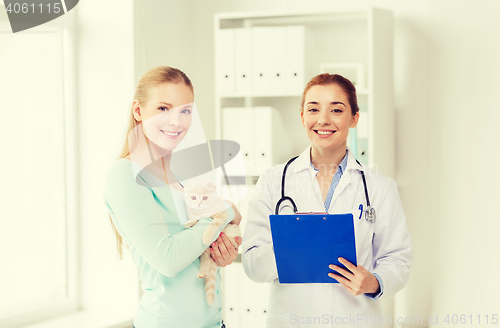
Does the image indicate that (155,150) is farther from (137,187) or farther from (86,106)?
(86,106)

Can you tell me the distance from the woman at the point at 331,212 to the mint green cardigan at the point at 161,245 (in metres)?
0.21

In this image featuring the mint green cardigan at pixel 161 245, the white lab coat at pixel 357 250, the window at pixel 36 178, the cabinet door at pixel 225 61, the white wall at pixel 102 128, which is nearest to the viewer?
the mint green cardigan at pixel 161 245

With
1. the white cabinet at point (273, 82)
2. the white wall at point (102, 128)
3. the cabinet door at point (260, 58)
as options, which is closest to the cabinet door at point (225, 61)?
the white cabinet at point (273, 82)

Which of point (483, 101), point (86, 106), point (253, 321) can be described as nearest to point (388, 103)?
point (483, 101)

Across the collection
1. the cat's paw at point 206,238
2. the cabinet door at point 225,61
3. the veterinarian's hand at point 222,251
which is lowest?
the veterinarian's hand at point 222,251

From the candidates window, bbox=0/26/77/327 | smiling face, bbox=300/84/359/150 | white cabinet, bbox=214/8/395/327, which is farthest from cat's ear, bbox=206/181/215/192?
window, bbox=0/26/77/327

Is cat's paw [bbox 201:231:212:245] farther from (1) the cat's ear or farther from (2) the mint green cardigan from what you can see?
(1) the cat's ear

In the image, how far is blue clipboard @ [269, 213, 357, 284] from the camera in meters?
1.14

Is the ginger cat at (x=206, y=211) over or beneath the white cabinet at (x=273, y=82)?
beneath

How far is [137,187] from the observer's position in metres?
1.10

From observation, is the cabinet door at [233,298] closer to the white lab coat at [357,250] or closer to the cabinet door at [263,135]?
the cabinet door at [263,135]

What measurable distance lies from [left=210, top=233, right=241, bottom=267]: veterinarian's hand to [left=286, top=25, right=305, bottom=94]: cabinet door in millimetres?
1176

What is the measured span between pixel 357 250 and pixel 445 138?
124cm

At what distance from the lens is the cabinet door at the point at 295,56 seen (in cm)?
218
